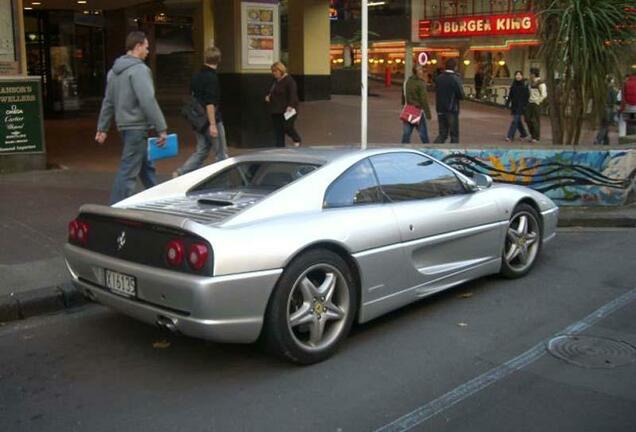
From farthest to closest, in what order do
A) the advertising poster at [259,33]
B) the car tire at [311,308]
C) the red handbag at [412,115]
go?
the advertising poster at [259,33] < the red handbag at [412,115] < the car tire at [311,308]

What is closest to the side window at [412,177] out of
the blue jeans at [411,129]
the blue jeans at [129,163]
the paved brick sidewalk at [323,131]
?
the blue jeans at [129,163]

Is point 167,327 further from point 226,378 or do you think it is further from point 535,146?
point 535,146

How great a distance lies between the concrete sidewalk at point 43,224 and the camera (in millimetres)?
5660

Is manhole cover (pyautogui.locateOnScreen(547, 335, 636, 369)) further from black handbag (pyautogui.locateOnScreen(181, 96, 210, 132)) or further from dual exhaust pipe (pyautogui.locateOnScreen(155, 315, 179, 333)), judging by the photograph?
black handbag (pyautogui.locateOnScreen(181, 96, 210, 132))

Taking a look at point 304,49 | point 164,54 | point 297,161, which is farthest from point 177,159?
point 164,54

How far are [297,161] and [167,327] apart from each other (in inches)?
64.7

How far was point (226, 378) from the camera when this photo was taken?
432 centimetres

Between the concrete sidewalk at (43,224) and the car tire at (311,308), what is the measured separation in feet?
7.49

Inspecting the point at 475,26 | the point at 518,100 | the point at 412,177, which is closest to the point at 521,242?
the point at 412,177

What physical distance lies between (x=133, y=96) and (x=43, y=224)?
1.76 m

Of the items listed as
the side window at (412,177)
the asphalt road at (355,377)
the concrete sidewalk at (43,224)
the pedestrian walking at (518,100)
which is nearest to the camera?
the asphalt road at (355,377)

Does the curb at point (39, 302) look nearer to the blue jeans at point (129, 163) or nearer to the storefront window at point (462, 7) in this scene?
the blue jeans at point (129, 163)

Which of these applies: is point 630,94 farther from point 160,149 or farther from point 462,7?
point 462,7

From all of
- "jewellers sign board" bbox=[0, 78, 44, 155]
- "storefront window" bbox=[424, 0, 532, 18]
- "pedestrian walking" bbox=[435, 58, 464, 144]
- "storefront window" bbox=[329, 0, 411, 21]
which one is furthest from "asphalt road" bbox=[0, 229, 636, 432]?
"storefront window" bbox=[329, 0, 411, 21]
